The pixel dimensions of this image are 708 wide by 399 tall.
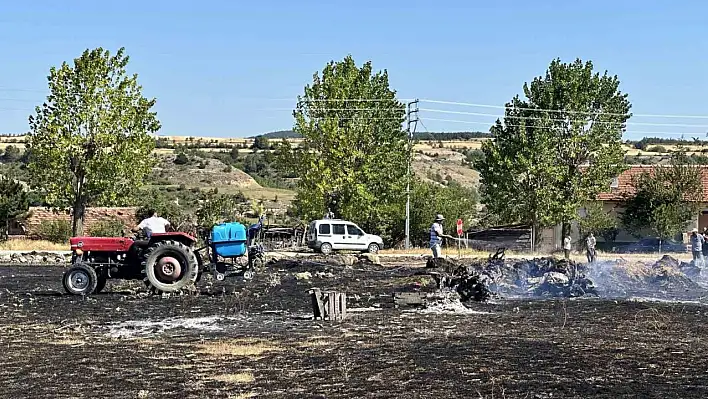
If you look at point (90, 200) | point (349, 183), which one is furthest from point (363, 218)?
point (90, 200)

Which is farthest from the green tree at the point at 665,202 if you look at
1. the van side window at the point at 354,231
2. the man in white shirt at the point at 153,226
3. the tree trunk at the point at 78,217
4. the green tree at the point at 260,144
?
the green tree at the point at 260,144

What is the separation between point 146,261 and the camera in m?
20.9

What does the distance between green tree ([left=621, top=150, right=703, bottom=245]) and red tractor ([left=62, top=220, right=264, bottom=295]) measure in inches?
1572

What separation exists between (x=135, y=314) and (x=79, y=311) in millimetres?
1187

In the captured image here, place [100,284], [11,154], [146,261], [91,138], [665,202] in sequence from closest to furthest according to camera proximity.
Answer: [146,261], [100,284], [91,138], [665,202], [11,154]

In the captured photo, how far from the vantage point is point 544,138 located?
5112 cm

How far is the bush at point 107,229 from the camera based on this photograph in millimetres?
46719

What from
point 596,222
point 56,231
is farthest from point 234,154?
point 56,231

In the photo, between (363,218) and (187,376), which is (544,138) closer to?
(363,218)

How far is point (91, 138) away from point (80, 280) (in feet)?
77.7

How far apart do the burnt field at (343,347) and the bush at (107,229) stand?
975 inches

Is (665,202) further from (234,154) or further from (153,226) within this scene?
(234,154)

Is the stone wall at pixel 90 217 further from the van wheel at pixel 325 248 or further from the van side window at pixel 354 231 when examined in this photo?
the van side window at pixel 354 231

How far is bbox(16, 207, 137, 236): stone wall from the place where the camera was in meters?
50.5
